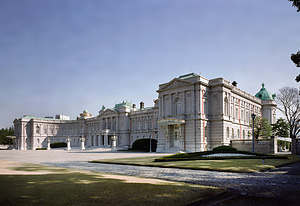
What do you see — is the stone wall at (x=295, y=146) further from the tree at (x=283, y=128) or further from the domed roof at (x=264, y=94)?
the domed roof at (x=264, y=94)

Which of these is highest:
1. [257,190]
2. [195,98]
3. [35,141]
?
[195,98]

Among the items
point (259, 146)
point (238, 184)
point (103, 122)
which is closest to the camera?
point (238, 184)

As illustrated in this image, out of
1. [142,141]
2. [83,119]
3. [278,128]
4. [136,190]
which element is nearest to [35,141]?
[83,119]

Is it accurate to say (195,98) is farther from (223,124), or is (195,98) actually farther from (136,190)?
(136,190)

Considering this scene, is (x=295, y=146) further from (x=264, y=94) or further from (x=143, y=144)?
(x=264, y=94)

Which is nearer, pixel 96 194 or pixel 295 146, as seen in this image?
pixel 96 194

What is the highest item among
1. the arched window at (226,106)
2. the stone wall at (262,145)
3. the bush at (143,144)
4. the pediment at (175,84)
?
the pediment at (175,84)

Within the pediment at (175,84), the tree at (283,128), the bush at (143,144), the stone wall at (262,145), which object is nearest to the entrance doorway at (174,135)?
the pediment at (175,84)

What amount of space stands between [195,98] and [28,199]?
1738 inches

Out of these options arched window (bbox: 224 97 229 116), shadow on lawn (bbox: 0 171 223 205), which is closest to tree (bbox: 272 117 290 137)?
arched window (bbox: 224 97 229 116)

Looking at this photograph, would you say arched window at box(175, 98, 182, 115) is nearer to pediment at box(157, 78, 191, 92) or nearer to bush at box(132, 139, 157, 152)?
pediment at box(157, 78, 191, 92)

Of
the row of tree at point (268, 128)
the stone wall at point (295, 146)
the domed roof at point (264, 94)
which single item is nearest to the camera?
the stone wall at point (295, 146)

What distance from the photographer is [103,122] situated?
305 feet

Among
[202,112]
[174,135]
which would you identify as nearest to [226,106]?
[202,112]
